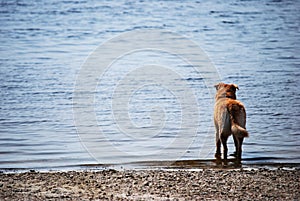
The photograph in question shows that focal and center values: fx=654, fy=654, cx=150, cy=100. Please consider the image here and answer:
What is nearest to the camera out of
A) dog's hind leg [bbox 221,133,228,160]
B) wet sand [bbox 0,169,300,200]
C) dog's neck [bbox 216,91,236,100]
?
wet sand [bbox 0,169,300,200]

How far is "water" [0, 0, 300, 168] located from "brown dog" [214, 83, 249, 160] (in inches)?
12.7

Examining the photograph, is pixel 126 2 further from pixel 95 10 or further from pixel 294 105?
pixel 294 105

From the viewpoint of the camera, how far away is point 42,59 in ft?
62.1

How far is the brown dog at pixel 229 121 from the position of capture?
31.0ft

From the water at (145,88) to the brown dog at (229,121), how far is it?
321 mm

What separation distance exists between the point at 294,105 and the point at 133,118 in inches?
133

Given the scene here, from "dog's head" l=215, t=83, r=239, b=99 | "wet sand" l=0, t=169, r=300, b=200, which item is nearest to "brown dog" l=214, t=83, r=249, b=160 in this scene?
"dog's head" l=215, t=83, r=239, b=99

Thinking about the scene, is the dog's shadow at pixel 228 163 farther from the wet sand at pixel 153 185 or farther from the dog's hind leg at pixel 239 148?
the wet sand at pixel 153 185

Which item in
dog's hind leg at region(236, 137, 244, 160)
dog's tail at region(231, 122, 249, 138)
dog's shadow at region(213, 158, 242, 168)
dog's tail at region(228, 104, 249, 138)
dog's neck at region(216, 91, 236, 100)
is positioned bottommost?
dog's shadow at region(213, 158, 242, 168)

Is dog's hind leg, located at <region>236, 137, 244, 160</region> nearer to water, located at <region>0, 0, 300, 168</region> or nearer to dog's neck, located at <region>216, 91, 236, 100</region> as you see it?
water, located at <region>0, 0, 300, 168</region>

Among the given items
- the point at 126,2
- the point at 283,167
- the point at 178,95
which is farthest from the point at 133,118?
the point at 126,2

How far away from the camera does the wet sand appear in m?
7.27

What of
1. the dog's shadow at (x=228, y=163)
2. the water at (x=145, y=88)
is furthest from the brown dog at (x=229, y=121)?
the water at (x=145, y=88)

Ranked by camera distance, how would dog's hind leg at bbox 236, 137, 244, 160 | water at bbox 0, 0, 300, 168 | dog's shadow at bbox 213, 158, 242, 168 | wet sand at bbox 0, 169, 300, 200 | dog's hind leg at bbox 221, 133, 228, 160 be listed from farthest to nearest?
water at bbox 0, 0, 300, 168, dog's hind leg at bbox 221, 133, 228, 160, dog's hind leg at bbox 236, 137, 244, 160, dog's shadow at bbox 213, 158, 242, 168, wet sand at bbox 0, 169, 300, 200
